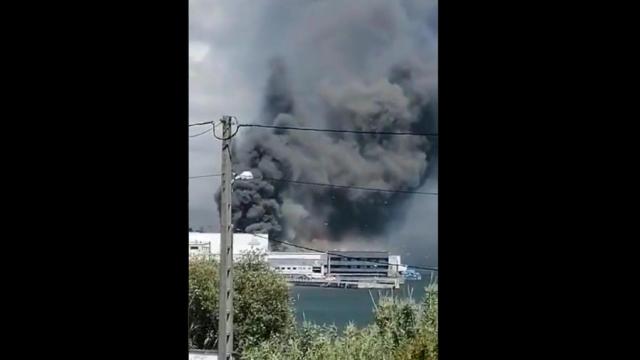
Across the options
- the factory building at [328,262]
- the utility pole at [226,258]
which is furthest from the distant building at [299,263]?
the utility pole at [226,258]

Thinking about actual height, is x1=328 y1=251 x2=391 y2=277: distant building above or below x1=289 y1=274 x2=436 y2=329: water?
above

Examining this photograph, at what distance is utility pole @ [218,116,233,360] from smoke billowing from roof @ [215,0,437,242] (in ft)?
0.17

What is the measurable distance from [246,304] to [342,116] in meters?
0.79

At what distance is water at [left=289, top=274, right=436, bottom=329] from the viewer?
2.08m

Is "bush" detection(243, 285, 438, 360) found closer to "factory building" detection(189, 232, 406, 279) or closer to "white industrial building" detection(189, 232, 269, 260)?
"factory building" detection(189, 232, 406, 279)

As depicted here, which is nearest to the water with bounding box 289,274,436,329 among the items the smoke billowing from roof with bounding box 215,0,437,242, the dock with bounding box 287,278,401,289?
the dock with bounding box 287,278,401,289

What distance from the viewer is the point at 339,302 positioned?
2.11 meters

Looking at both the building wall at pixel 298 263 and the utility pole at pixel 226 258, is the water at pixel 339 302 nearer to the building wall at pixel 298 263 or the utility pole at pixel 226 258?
the building wall at pixel 298 263
